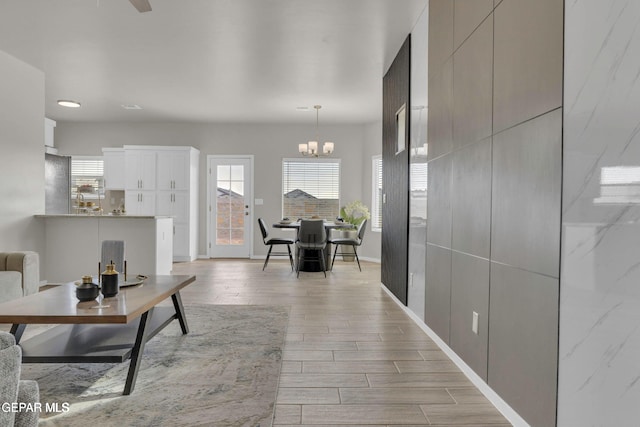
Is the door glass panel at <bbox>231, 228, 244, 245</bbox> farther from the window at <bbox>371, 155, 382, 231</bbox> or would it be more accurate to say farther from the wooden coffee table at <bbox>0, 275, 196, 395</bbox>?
the wooden coffee table at <bbox>0, 275, 196, 395</bbox>

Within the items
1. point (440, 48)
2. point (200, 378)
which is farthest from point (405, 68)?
point (200, 378)

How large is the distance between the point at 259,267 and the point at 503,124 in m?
5.64

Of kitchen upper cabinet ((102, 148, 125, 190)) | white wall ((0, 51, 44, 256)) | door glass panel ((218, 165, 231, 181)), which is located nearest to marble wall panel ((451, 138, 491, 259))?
white wall ((0, 51, 44, 256))

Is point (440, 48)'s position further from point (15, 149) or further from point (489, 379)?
point (15, 149)

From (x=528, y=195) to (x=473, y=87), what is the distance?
92 cm

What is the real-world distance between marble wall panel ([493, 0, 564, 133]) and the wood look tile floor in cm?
147

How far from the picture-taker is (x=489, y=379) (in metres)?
2.22

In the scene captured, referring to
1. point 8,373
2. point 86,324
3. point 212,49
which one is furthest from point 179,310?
point 212,49

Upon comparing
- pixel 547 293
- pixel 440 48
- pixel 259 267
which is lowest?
pixel 259 267

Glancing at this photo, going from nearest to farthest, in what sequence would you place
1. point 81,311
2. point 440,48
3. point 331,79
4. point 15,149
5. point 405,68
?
point 81,311 < point 440,48 < point 405,68 < point 15,149 < point 331,79

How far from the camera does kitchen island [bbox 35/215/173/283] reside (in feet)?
17.7

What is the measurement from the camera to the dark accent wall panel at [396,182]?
13.6ft

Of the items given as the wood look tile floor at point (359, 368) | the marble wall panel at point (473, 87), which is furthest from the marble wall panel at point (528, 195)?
the wood look tile floor at point (359, 368)

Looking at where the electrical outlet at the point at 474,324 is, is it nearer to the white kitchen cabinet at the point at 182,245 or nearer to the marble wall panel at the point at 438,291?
the marble wall panel at the point at 438,291
